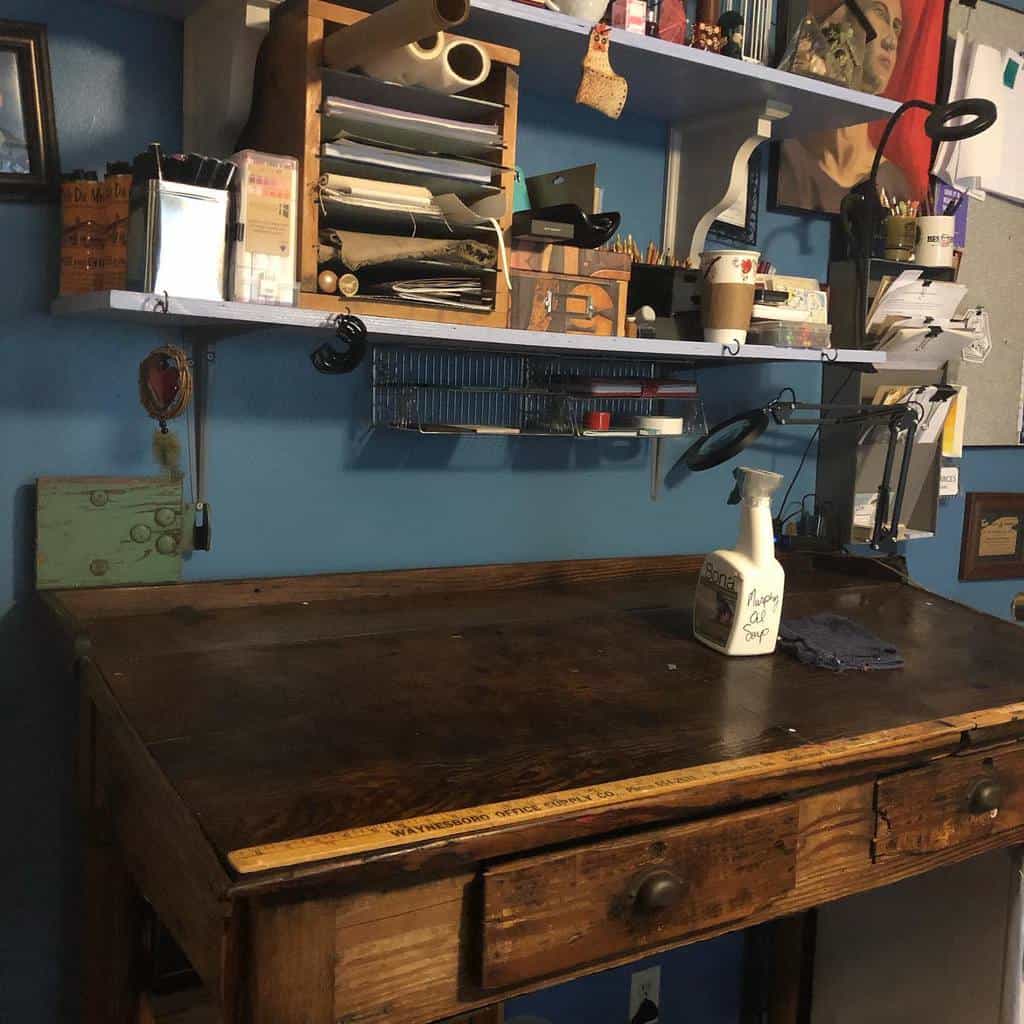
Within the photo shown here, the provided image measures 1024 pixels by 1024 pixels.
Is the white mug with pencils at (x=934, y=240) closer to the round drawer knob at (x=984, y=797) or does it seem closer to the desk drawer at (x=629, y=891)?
the round drawer knob at (x=984, y=797)

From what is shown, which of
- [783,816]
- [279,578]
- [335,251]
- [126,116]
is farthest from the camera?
[279,578]

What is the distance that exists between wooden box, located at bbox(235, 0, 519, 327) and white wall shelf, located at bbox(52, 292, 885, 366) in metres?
0.03

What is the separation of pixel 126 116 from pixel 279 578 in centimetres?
67

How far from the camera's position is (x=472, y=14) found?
1.41m

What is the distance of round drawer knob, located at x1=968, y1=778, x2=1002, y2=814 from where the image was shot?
1.25 meters

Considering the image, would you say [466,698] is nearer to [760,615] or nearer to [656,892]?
[656,892]

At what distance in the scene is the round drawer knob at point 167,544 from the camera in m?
1.49

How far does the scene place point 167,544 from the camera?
4.91ft

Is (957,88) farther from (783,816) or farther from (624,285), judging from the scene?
(783,816)

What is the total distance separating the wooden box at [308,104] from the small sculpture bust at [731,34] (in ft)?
1.51

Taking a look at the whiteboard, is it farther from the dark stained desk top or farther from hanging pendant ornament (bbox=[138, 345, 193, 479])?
hanging pendant ornament (bbox=[138, 345, 193, 479])

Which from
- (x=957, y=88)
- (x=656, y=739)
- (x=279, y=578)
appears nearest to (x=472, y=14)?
(x=279, y=578)

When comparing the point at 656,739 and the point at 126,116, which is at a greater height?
the point at 126,116

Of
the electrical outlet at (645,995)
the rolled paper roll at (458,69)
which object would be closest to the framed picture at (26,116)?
the rolled paper roll at (458,69)
